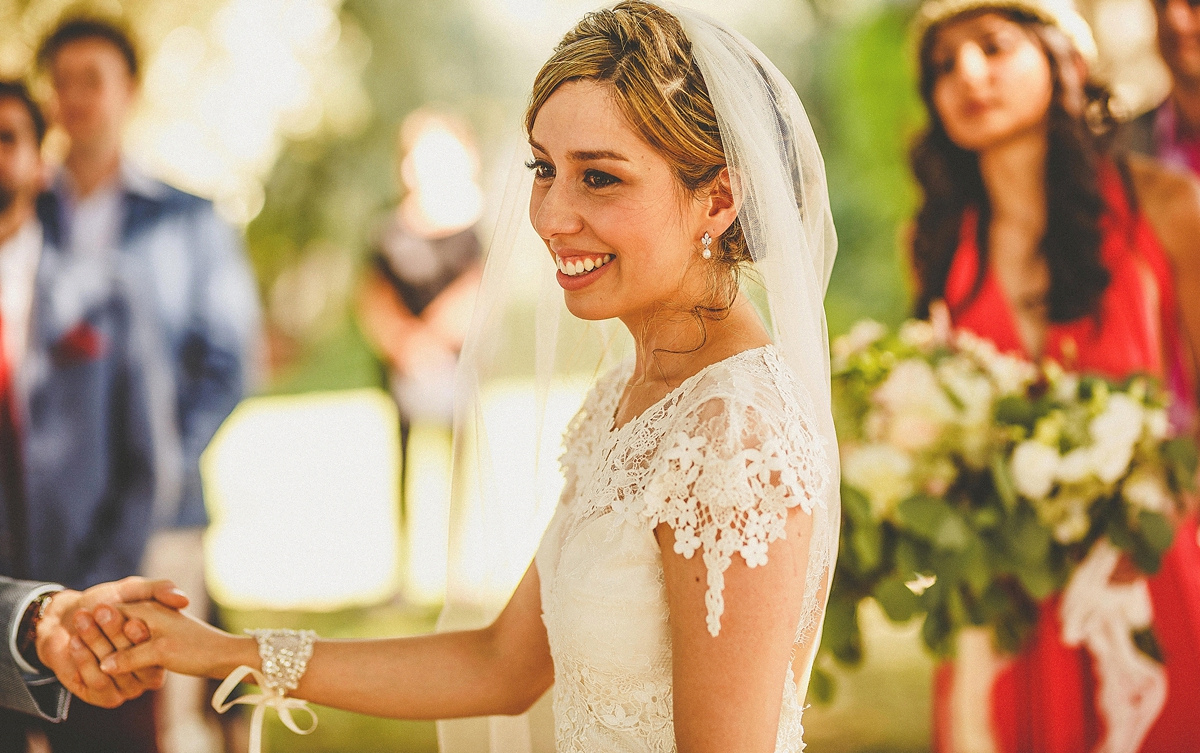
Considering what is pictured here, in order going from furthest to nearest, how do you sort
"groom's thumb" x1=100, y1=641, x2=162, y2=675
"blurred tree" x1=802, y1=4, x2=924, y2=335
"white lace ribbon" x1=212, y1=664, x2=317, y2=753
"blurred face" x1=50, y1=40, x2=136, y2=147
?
"blurred tree" x1=802, y1=4, x2=924, y2=335 < "blurred face" x1=50, y1=40, x2=136, y2=147 < "groom's thumb" x1=100, y1=641, x2=162, y2=675 < "white lace ribbon" x1=212, y1=664, x2=317, y2=753

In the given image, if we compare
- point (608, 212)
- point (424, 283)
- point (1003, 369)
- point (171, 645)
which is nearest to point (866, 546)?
point (1003, 369)

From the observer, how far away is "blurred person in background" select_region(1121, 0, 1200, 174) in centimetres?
331

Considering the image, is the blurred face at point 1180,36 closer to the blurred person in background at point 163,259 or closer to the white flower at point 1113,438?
the white flower at point 1113,438

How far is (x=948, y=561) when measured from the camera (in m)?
2.46

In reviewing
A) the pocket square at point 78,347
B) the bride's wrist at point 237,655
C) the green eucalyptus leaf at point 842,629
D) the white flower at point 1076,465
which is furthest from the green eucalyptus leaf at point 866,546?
the pocket square at point 78,347

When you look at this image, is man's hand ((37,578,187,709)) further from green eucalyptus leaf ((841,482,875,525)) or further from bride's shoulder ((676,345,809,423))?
green eucalyptus leaf ((841,482,875,525))

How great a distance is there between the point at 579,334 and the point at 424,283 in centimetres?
427

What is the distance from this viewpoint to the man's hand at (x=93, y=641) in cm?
205

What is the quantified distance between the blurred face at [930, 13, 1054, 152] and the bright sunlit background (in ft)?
1.32

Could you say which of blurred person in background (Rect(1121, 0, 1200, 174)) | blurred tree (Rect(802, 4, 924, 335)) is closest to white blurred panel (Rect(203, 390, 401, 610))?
blurred tree (Rect(802, 4, 924, 335))

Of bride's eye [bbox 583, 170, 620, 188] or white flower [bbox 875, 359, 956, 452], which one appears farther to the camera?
white flower [bbox 875, 359, 956, 452]

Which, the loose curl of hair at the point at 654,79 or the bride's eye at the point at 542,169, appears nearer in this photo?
the loose curl of hair at the point at 654,79

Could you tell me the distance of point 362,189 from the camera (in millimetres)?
11469

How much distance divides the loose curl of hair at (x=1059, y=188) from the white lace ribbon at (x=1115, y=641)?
839 millimetres
